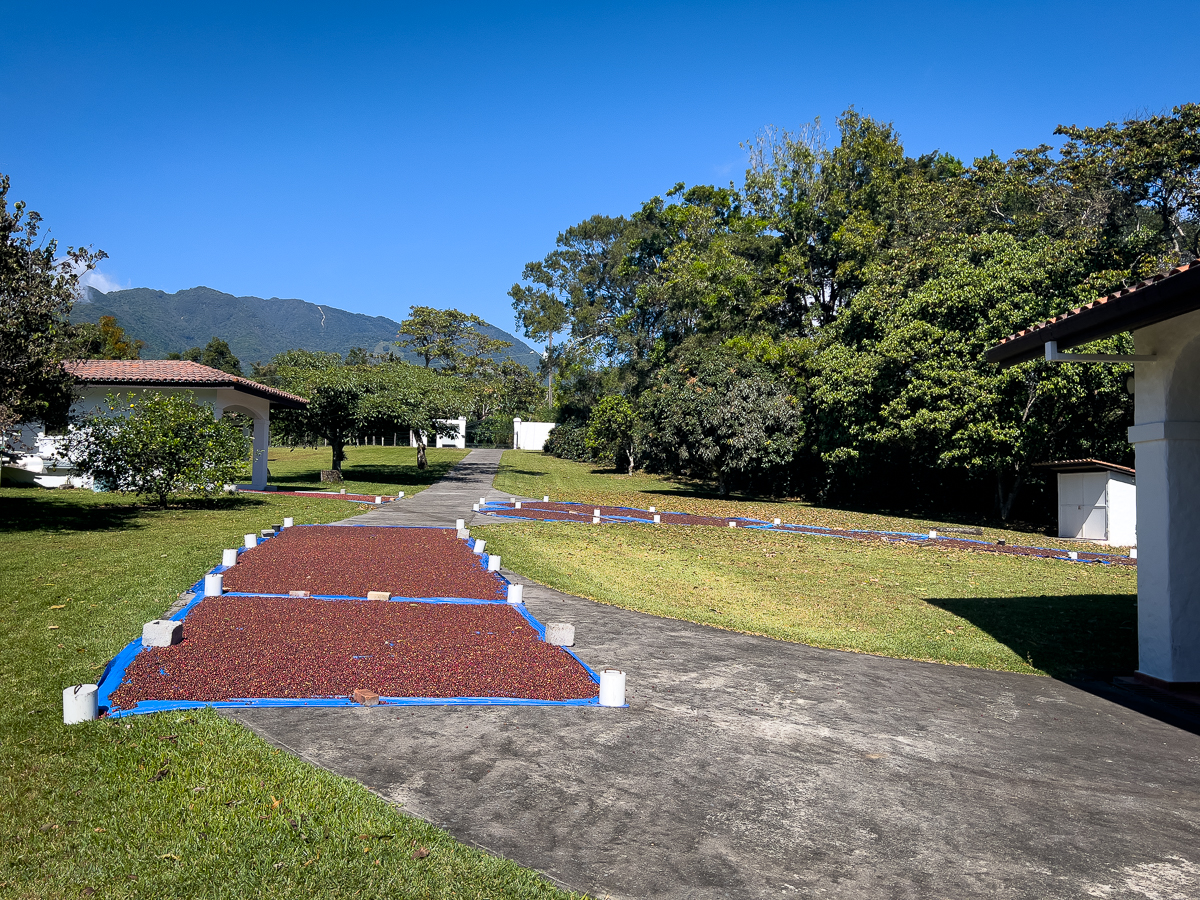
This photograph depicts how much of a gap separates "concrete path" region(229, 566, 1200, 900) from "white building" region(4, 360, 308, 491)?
19813 millimetres

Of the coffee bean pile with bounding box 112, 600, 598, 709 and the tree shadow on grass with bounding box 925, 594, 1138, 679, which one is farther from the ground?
the coffee bean pile with bounding box 112, 600, 598, 709

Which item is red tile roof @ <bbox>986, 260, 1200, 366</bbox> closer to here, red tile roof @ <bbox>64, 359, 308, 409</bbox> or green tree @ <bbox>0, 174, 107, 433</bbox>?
green tree @ <bbox>0, 174, 107, 433</bbox>

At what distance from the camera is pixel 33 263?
541 inches

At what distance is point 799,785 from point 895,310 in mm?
22921

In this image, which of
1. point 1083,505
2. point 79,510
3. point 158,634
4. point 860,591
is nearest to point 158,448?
point 79,510

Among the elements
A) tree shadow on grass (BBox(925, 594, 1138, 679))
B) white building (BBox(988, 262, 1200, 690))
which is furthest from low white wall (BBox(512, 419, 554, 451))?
white building (BBox(988, 262, 1200, 690))

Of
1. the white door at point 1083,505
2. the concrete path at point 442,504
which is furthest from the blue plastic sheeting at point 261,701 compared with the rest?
the white door at point 1083,505

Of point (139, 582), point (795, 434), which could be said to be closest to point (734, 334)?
point (795, 434)

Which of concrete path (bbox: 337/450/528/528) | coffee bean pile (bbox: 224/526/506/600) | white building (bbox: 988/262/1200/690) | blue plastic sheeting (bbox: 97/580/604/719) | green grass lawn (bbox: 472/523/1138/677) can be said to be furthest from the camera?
concrete path (bbox: 337/450/528/528)

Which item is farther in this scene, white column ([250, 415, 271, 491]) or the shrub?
the shrub

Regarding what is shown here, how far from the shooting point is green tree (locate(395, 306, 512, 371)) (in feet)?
190

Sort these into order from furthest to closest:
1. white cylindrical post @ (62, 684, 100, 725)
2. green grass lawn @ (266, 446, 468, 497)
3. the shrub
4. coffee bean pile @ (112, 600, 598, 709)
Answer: the shrub
green grass lawn @ (266, 446, 468, 497)
coffee bean pile @ (112, 600, 598, 709)
white cylindrical post @ (62, 684, 100, 725)

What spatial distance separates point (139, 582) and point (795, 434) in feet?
76.0

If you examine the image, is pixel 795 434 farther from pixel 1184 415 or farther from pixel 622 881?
pixel 622 881
